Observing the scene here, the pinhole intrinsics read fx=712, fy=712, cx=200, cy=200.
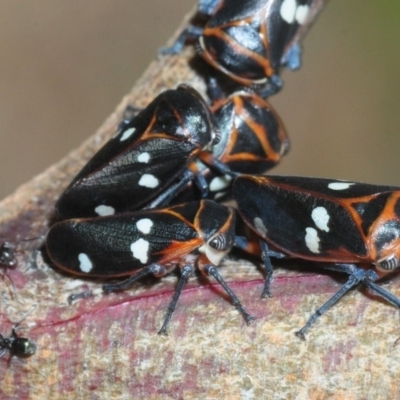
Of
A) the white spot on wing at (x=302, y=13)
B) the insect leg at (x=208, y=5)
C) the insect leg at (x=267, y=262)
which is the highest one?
the white spot on wing at (x=302, y=13)

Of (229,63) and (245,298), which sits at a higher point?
(229,63)

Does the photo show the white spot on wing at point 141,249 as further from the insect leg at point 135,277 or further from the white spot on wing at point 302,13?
the white spot on wing at point 302,13

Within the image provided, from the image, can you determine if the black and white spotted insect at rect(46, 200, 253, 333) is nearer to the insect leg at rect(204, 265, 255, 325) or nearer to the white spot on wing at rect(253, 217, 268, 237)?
the insect leg at rect(204, 265, 255, 325)

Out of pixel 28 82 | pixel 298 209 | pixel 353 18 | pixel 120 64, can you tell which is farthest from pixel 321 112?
pixel 298 209

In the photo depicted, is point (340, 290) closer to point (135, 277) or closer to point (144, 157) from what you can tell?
point (135, 277)

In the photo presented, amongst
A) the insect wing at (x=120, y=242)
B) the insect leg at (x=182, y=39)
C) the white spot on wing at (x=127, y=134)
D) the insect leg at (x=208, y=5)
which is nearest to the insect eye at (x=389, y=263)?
the insect wing at (x=120, y=242)

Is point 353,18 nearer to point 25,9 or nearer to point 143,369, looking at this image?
point 25,9
